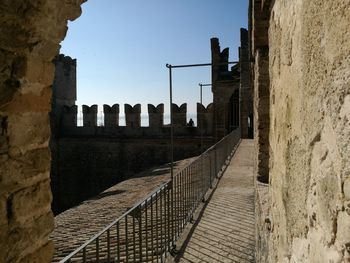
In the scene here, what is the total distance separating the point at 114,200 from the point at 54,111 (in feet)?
46.7

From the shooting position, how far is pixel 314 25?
1403 mm

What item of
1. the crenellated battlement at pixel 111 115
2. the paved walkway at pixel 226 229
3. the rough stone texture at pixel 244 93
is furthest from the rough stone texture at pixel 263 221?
the crenellated battlement at pixel 111 115

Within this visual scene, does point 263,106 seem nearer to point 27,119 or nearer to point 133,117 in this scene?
point 27,119

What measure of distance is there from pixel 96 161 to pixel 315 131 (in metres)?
20.8

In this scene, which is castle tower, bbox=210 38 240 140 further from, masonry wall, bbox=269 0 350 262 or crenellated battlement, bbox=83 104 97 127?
masonry wall, bbox=269 0 350 262

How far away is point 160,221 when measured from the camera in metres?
4.36

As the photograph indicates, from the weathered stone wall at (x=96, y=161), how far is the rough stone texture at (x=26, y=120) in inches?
696

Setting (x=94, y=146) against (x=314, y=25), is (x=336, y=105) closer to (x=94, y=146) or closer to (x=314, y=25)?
(x=314, y=25)

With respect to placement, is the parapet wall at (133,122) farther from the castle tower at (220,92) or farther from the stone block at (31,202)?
the stone block at (31,202)

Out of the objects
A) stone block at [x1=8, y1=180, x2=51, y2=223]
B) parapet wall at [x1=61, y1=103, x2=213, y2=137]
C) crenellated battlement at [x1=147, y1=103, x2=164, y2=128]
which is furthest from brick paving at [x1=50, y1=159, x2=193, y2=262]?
crenellated battlement at [x1=147, y1=103, x2=164, y2=128]

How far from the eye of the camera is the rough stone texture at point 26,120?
1.95 m

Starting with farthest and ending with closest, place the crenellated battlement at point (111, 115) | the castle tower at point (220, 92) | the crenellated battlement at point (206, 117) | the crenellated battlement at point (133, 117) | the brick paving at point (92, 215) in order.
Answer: the crenellated battlement at point (111, 115), the crenellated battlement at point (133, 117), the crenellated battlement at point (206, 117), the castle tower at point (220, 92), the brick paving at point (92, 215)

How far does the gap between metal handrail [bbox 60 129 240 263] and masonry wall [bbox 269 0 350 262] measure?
1.84 meters

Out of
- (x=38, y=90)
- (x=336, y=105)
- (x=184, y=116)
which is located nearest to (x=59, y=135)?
(x=184, y=116)
